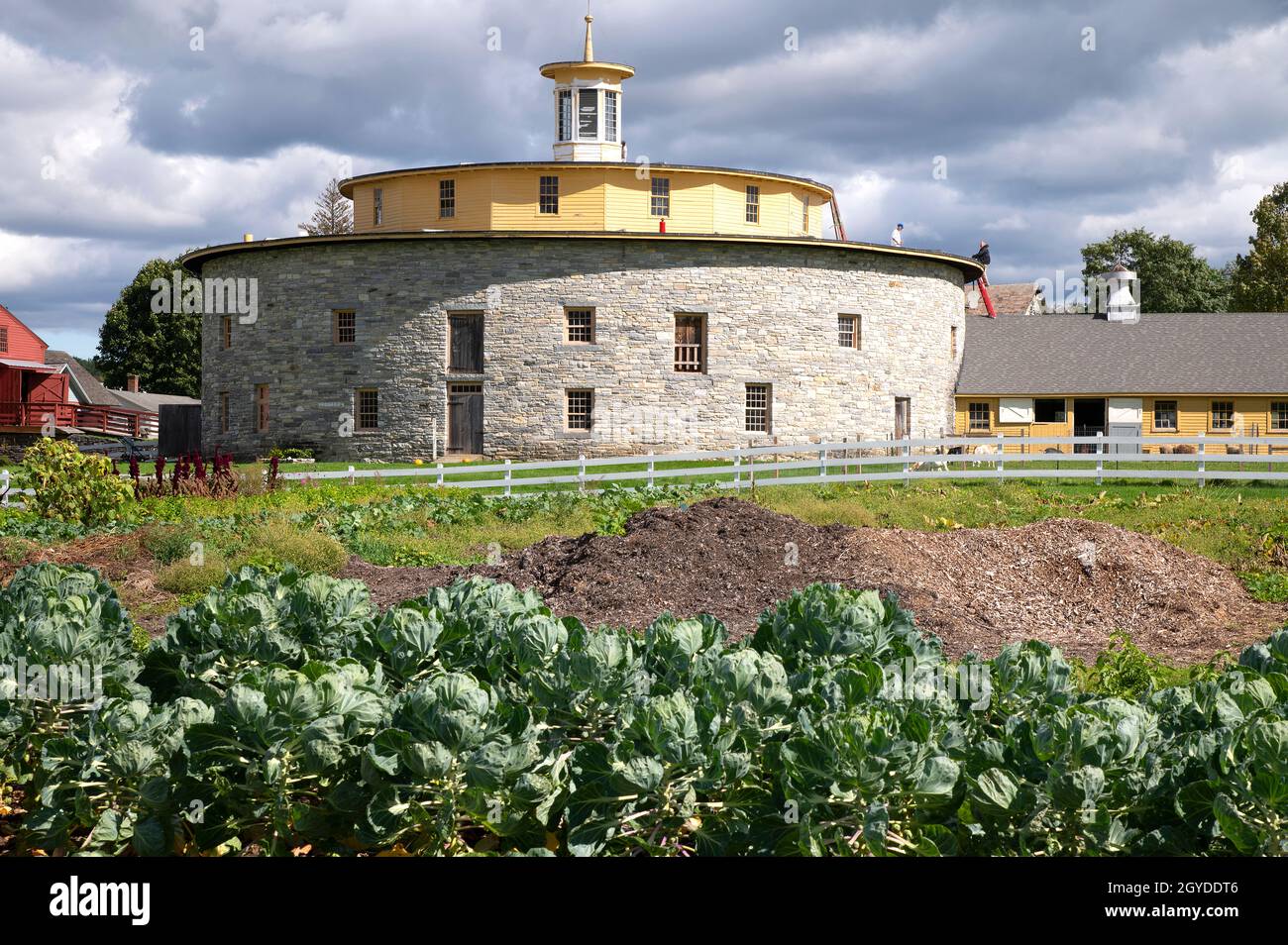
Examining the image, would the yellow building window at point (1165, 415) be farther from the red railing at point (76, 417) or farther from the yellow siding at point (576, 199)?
the red railing at point (76, 417)

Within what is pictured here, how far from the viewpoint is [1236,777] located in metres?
4.21

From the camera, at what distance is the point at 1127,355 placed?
154 feet

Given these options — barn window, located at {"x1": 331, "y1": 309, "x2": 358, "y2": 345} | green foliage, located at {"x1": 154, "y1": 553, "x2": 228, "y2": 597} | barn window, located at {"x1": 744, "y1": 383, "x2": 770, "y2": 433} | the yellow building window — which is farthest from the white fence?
the yellow building window

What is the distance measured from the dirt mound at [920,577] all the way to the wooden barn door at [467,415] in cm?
2262

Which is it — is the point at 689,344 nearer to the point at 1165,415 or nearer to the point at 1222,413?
the point at 1165,415

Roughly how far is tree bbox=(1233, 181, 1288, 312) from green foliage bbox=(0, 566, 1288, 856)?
63885 millimetres

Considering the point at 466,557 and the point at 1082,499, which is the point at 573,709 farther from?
the point at 1082,499

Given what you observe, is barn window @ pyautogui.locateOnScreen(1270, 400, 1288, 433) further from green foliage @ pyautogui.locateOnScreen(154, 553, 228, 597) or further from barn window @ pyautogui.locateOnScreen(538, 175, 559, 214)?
green foliage @ pyautogui.locateOnScreen(154, 553, 228, 597)

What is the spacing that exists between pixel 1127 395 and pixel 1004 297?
27923 millimetres

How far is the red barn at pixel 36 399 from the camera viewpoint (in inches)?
2196

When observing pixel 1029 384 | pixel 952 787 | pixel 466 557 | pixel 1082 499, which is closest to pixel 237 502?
pixel 466 557

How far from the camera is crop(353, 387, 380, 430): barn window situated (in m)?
39.7

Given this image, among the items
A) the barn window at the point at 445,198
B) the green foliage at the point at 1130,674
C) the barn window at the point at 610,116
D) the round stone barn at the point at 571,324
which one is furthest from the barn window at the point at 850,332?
the green foliage at the point at 1130,674

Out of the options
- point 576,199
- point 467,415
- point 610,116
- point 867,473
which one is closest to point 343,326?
point 467,415
